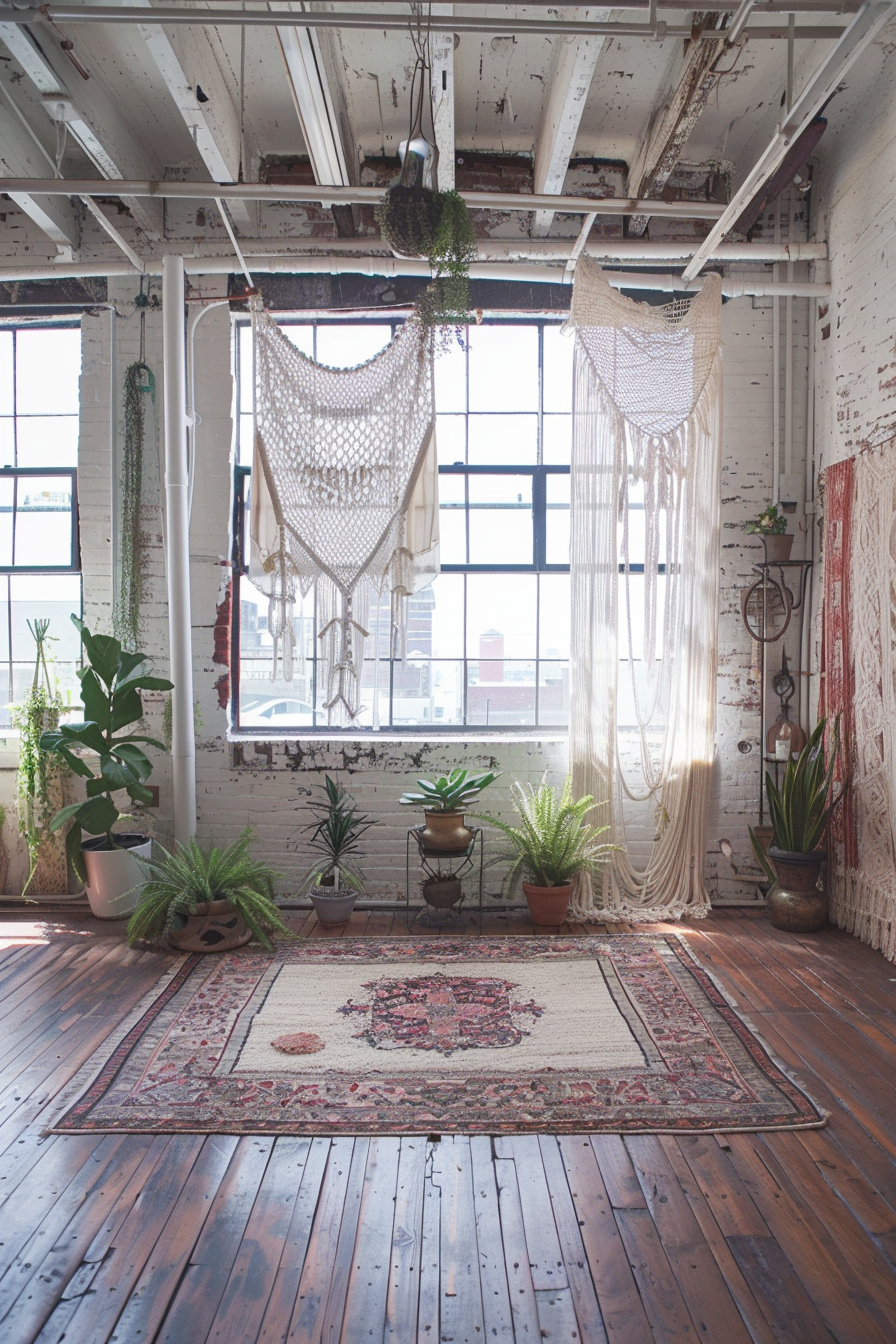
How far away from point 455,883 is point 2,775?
2.55 m

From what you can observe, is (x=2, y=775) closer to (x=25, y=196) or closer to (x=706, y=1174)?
(x=25, y=196)

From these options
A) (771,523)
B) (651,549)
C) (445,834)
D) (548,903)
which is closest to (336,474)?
(651,549)

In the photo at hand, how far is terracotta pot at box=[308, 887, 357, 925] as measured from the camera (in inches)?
174

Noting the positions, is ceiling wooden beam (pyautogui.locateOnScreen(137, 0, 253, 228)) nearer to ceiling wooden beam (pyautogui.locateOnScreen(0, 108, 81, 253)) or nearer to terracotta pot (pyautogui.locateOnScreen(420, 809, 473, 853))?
ceiling wooden beam (pyautogui.locateOnScreen(0, 108, 81, 253))

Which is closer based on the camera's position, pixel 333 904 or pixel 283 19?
pixel 283 19

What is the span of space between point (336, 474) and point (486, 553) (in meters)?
0.96

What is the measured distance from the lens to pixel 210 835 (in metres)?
4.91

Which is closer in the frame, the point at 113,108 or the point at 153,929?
the point at 153,929

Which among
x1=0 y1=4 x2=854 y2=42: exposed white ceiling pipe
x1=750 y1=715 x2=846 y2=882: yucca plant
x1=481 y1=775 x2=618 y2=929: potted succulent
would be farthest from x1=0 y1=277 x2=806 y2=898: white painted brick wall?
x1=0 y1=4 x2=854 y2=42: exposed white ceiling pipe

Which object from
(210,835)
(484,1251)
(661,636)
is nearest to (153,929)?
(210,835)

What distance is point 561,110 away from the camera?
394 cm

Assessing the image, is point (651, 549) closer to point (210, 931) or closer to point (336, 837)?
point (336, 837)

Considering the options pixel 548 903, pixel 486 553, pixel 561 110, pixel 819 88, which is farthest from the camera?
pixel 486 553

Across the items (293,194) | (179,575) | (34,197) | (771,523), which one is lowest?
(179,575)
